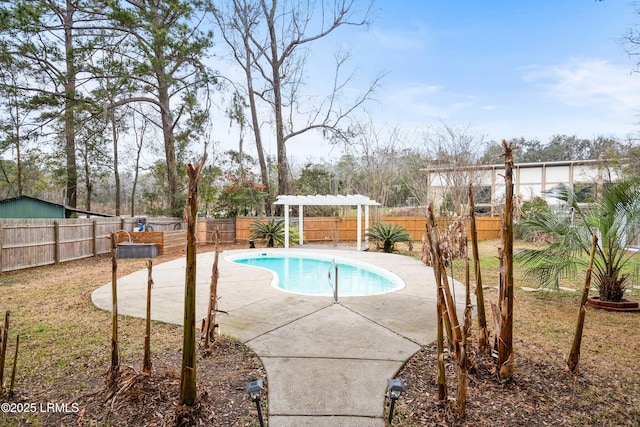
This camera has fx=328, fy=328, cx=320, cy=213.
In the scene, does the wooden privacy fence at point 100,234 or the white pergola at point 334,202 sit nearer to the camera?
the wooden privacy fence at point 100,234

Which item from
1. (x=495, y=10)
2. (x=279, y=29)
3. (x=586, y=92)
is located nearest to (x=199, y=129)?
(x=279, y=29)

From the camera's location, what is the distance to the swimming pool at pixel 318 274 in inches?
301

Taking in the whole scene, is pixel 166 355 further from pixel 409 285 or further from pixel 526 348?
pixel 409 285

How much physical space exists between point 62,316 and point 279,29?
19939 mm

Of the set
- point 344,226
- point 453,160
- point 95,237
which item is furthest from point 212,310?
point 453,160

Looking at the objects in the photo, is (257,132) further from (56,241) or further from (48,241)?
(48,241)

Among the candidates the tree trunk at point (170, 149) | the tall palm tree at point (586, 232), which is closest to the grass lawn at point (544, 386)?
the tall palm tree at point (586, 232)

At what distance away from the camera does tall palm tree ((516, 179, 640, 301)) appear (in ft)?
15.6

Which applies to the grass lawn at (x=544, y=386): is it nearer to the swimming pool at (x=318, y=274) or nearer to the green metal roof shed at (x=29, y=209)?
the swimming pool at (x=318, y=274)

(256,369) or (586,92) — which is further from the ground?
(586,92)

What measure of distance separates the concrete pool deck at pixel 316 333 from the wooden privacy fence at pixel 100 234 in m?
1.44

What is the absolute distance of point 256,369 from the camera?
3.07 meters

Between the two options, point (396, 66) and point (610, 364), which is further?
point (396, 66)

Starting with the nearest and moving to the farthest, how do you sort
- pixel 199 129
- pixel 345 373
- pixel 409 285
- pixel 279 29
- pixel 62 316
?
1. pixel 345 373
2. pixel 62 316
3. pixel 409 285
4. pixel 199 129
5. pixel 279 29
